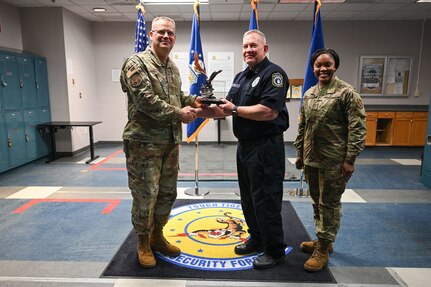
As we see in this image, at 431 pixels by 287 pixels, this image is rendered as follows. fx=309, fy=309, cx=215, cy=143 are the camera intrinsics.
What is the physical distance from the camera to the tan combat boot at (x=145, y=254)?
240 cm

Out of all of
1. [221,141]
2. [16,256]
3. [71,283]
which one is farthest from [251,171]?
[221,141]

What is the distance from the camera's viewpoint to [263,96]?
2.22 m

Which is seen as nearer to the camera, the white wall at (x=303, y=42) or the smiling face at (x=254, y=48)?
the smiling face at (x=254, y=48)

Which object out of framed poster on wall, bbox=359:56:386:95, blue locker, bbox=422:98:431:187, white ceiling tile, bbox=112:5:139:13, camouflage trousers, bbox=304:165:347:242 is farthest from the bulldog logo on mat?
framed poster on wall, bbox=359:56:386:95

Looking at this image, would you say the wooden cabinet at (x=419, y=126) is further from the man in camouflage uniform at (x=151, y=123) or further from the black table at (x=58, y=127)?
the black table at (x=58, y=127)

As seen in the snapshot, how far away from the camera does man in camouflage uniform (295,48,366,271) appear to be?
2170 mm

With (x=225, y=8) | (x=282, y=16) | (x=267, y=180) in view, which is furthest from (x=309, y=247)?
(x=282, y=16)

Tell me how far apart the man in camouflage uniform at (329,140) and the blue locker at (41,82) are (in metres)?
5.60

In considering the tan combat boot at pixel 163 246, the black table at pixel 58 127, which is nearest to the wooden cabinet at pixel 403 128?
the tan combat boot at pixel 163 246

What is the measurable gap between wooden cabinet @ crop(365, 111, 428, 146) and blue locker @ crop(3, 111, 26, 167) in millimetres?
7170

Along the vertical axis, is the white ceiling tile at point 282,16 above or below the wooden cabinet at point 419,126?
above

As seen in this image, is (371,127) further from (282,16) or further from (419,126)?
(282,16)

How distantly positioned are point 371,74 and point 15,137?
25.6 feet

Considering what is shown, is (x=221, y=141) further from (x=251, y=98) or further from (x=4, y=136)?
(x=251, y=98)
